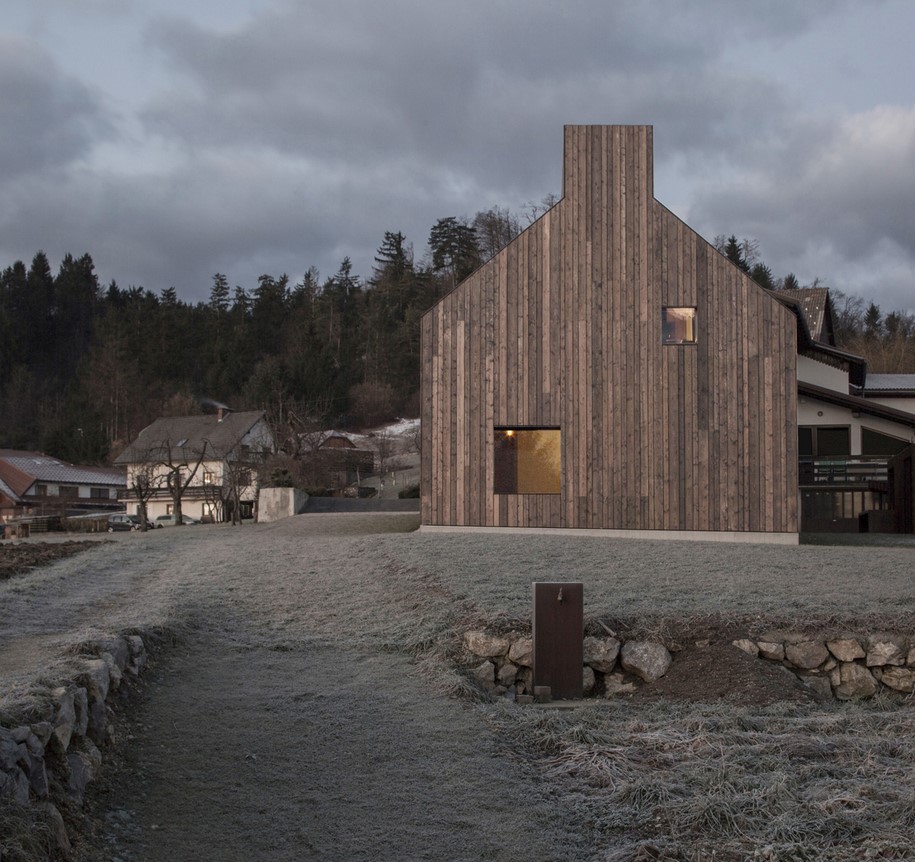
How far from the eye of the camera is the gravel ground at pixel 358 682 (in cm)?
546

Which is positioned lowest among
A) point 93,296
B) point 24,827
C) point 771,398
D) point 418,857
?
point 418,857

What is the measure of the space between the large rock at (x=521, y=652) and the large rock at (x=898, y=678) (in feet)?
11.9

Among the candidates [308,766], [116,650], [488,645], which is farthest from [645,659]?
[116,650]

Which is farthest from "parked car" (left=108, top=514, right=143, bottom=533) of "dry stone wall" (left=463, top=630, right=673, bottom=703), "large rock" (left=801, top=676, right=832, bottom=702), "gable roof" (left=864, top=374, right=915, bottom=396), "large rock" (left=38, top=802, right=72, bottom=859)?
"large rock" (left=38, top=802, right=72, bottom=859)

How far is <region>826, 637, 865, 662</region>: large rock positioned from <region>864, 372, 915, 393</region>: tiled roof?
78.5 ft

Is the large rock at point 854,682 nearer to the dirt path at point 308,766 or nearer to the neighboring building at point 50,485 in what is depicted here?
the dirt path at point 308,766

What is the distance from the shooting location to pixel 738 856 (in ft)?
16.6

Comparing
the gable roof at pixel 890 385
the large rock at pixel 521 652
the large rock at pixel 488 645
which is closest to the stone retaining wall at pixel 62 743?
the large rock at pixel 488 645

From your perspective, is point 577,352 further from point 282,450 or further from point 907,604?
point 282,450

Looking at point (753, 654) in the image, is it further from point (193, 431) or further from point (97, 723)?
point (193, 431)

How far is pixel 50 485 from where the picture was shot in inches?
2327

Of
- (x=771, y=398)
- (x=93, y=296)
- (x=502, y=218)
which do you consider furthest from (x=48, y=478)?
(x=771, y=398)

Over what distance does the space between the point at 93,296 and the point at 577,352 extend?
74.8 meters

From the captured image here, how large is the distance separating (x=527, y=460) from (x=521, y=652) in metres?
10.8
